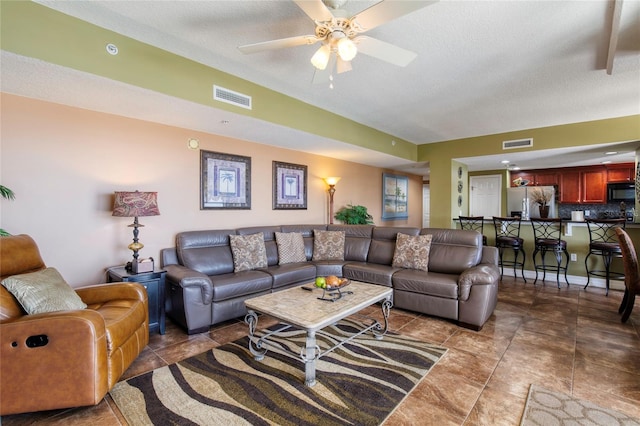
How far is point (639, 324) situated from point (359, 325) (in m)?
2.97

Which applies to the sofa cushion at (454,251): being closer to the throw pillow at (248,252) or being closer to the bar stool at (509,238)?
the bar stool at (509,238)

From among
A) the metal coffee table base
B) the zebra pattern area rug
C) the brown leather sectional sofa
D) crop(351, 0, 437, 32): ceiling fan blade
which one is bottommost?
the zebra pattern area rug

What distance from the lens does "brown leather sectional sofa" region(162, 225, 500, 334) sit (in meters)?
3.03

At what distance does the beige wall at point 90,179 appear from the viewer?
269cm

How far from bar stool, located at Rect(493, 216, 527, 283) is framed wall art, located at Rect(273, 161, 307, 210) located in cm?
349

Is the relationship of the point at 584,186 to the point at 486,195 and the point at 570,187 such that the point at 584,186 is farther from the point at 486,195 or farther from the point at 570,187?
the point at 486,195

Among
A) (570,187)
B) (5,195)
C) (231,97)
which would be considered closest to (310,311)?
(231,97)

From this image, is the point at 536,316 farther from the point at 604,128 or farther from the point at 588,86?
the point at 604,128

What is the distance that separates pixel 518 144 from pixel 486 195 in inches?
137

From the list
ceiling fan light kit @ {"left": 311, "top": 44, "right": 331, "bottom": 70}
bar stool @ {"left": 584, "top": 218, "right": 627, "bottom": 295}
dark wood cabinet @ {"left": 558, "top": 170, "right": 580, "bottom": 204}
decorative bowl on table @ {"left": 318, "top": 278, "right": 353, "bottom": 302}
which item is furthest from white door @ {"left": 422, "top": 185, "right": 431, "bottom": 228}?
ceiling fan light kit @ {"left": 311, "top": 44, "right": 331, "bottom": 70}

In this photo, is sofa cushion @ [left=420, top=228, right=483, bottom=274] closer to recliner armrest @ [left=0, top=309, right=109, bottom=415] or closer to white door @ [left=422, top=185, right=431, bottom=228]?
recliner armrest @ [left=0, top=309, right=109, bottom=415]

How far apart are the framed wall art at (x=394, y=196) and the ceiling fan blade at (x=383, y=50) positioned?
200 inches

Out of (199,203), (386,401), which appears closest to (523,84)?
(386,401)

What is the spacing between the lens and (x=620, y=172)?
7230mm
